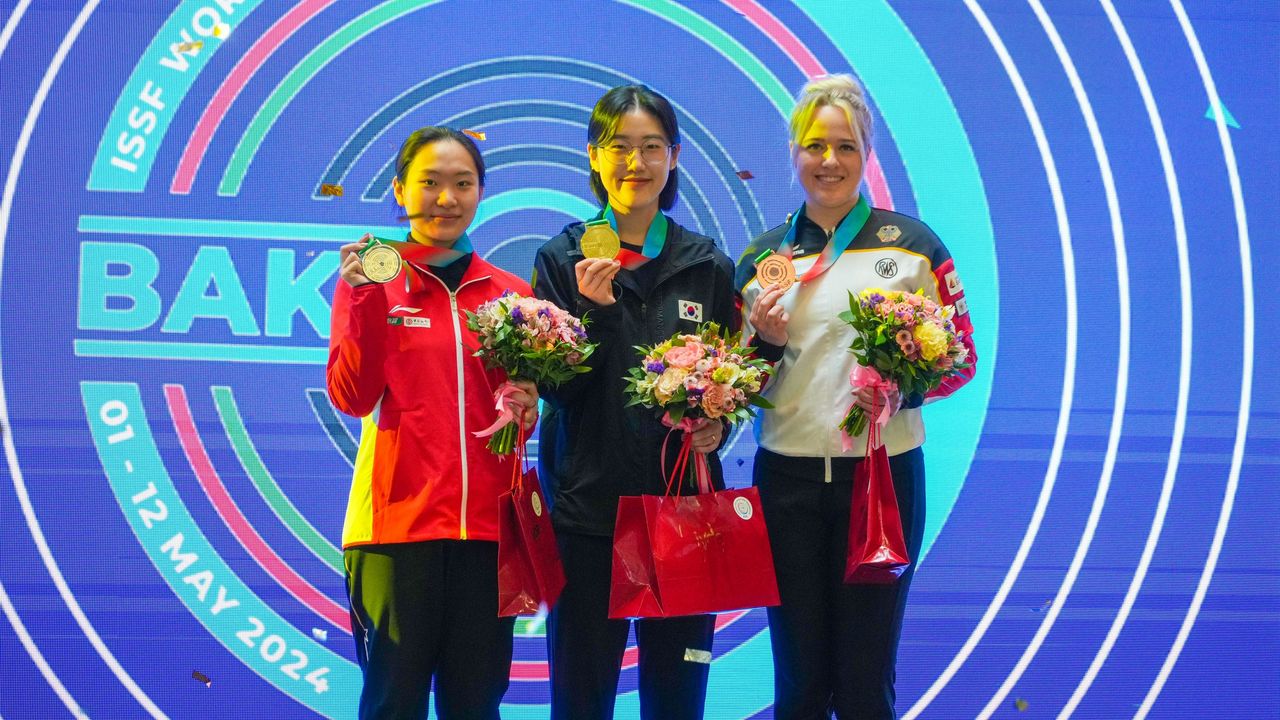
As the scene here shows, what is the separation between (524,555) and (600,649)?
332 mm

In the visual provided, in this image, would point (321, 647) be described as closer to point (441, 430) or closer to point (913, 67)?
point (441, 430)

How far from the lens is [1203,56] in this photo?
14.0 feet

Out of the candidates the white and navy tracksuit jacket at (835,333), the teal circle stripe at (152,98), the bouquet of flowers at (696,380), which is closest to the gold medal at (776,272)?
the white and navy tracksuit jacket at (835,333)

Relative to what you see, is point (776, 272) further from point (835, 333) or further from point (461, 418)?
point (461, 418)

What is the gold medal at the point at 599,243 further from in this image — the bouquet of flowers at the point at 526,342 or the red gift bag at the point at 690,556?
the red gift bag at the point at 690,556

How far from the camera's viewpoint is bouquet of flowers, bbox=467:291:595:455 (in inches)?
101

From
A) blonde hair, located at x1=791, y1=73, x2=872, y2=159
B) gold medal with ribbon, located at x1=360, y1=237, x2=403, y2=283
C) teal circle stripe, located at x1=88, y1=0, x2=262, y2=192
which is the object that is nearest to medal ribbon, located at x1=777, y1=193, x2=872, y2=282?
blonde hair, located at x1=791, y1=73, x2=872, y2=159

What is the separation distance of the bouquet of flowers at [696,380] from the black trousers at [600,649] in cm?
41

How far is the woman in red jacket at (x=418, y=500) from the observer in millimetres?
2662

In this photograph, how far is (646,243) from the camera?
2.87 metres

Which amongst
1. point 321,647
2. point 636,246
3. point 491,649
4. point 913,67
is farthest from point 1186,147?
point 321,647

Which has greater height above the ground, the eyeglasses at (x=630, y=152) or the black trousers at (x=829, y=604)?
the eyeglasses at (x=630, y=152)

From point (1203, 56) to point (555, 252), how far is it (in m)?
2.99

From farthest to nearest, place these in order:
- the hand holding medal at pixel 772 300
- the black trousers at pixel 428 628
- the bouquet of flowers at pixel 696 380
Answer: the hand holding medal at pixel 772 300 < the black trousers at pixel 428 628 < the bouquet of flowers at pixel 696 380
